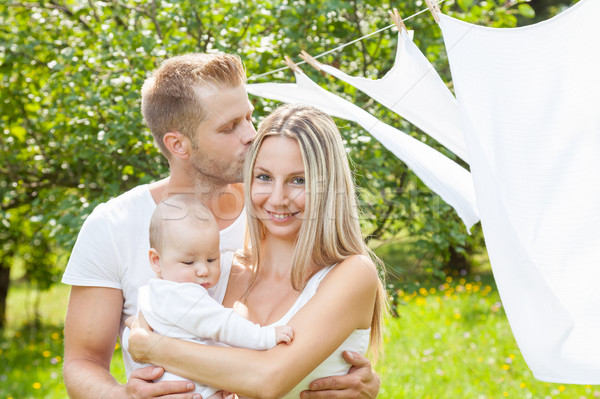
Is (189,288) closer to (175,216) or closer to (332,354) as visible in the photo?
(175,216)

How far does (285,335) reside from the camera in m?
1.85

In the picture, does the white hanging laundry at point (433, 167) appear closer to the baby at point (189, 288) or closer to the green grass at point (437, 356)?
the baby at point (189, 288)

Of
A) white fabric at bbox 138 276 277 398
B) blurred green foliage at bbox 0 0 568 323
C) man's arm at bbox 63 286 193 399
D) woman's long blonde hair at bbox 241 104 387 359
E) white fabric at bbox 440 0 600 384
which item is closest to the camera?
white fabric at bbox 440 0 600 384

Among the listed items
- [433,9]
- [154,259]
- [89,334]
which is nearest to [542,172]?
[433,9]

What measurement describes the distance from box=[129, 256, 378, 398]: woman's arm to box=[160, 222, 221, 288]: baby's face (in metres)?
0.21

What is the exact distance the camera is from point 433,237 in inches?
138

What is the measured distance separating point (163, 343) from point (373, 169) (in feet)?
5.93

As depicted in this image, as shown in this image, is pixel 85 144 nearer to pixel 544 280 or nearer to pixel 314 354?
pixel 314 354

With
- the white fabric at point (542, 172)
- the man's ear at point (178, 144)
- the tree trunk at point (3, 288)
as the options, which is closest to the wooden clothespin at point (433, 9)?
the white fabric at point (542, 172)

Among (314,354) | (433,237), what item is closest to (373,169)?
(433,237)

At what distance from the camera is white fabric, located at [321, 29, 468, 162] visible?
2.47 m

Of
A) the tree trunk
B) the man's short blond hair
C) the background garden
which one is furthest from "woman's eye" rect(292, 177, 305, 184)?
the tree trunk

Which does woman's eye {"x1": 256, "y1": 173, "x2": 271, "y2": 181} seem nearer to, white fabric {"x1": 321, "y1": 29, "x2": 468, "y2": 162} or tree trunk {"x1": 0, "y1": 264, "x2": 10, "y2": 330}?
white fabric {"x1": 321, "y1": 29, "x2": 468, "y2": 162}

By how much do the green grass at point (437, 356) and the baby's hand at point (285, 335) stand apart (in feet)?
5.67
